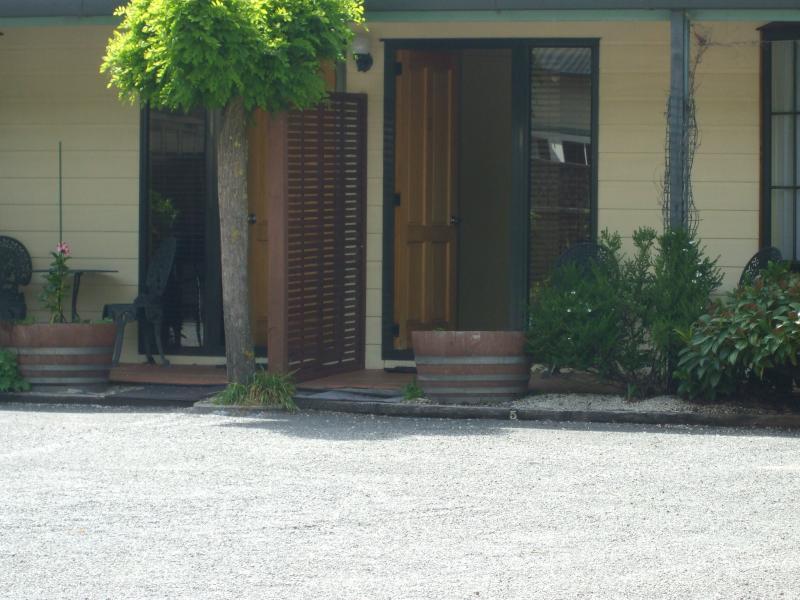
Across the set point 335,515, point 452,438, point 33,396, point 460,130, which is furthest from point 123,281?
point 335,515

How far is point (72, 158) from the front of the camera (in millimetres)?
11805

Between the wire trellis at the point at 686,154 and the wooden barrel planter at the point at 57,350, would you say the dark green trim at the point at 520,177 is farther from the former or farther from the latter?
the wooden barrel planter at the point at 57,350

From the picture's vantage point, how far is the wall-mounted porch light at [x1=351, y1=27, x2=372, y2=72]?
1111 cm

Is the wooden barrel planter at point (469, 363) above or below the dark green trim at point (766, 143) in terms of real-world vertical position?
below

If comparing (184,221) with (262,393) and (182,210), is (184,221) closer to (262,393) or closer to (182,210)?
(182,210)

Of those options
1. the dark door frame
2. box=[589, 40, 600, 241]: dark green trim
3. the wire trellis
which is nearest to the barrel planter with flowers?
the dark door frame

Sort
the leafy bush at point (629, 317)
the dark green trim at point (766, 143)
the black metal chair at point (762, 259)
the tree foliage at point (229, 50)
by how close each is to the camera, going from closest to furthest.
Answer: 1. the tree foliage at point (229, 50)
2. the leafy bush at point (629, 317)
3. the black metal chair at point (762, 259)
4. the dark green trim at point (766, 143)

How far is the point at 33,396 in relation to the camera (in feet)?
32.4

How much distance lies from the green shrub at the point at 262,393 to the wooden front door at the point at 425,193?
76.4 inches

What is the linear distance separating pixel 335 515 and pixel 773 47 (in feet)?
20.4

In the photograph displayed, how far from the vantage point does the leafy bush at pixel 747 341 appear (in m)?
8.69

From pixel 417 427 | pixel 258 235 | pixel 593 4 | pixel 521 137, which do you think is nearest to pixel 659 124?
pixel 521 137

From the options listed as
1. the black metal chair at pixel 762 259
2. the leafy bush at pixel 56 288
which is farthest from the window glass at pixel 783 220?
the leafy bush at pixel 56 288

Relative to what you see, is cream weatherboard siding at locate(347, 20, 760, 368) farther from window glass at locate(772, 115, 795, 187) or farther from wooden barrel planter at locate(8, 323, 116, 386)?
wooden barrel planter at locate(8, 323, 116, 386)
